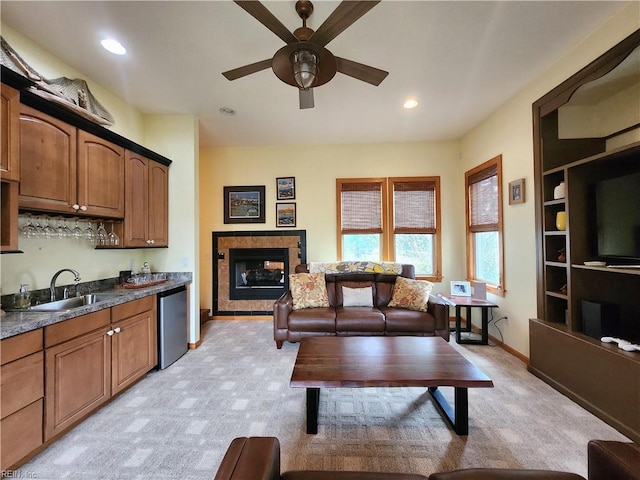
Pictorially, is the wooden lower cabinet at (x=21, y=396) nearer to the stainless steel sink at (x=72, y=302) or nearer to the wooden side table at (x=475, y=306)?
the stainless steel sink at (x=72, y=302)

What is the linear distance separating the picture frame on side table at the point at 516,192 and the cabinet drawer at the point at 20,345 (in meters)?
4.37

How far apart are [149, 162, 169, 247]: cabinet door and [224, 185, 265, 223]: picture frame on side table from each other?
1303 millimetres

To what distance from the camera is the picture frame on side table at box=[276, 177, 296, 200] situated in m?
4.59

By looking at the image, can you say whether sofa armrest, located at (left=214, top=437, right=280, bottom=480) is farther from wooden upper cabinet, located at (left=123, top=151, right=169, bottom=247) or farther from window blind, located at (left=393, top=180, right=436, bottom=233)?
window blind, located at (left=393, top=180, right=436, bottom=233)

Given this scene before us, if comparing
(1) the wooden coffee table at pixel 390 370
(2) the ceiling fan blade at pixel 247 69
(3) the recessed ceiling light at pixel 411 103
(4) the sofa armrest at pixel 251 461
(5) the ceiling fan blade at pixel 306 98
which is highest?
(3) the recessed ceiling light at pixel 411 103

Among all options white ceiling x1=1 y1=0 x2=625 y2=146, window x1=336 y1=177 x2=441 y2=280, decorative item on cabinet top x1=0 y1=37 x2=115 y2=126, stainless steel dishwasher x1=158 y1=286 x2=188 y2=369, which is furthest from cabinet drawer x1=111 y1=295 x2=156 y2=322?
window x1=336 y1=177 x2=441 y2=280

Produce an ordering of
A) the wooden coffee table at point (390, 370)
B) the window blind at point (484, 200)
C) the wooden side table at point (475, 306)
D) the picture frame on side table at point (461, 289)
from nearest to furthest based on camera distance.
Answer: the wooden coffee table at point (390, 370) → the wooden side table at point (475, 306) → the window blind at point (484, 200) → the picture frame on side table at point (461, 289)

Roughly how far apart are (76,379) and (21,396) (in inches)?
13.3

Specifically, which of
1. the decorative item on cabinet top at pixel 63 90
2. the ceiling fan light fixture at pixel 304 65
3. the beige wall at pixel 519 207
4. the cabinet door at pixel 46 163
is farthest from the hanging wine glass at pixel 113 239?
the beige wall at pixel 519 207

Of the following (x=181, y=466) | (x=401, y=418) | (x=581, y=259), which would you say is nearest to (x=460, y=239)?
(x=581, y=259)

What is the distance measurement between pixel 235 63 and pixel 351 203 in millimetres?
2700

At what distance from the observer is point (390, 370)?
181 cm

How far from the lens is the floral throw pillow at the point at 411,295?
3395 mm

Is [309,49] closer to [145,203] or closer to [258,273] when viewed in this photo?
[145,203]
